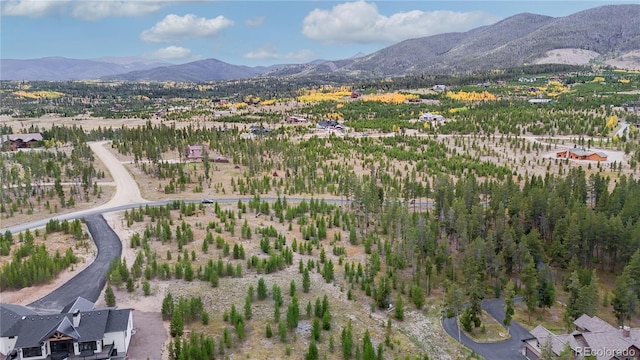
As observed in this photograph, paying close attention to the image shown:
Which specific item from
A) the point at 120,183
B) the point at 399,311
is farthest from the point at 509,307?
the point at 120,183

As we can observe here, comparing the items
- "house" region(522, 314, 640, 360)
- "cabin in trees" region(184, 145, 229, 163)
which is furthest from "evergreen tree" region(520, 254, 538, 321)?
"cabin in trees" region(184, 145, 229, 163)

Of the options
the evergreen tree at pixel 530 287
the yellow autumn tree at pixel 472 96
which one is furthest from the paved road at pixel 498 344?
the yellow autumn tree at pixel 472 96

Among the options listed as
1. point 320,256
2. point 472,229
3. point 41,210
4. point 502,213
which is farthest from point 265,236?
point 41,210

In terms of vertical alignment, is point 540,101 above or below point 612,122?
above

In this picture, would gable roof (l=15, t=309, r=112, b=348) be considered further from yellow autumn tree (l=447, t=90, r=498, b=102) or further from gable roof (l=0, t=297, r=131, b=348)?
yellow autumn tree (l=447, t=90, r=498, b=102)

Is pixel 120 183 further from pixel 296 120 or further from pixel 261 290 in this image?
pixel 296 120

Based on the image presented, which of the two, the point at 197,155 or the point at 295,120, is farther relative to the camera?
the point at 295,120

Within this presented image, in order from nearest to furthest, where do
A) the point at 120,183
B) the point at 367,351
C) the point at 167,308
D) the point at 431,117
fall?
the point at 367,351
the point at 167,308
the point at 120,183
the point at 431,117
